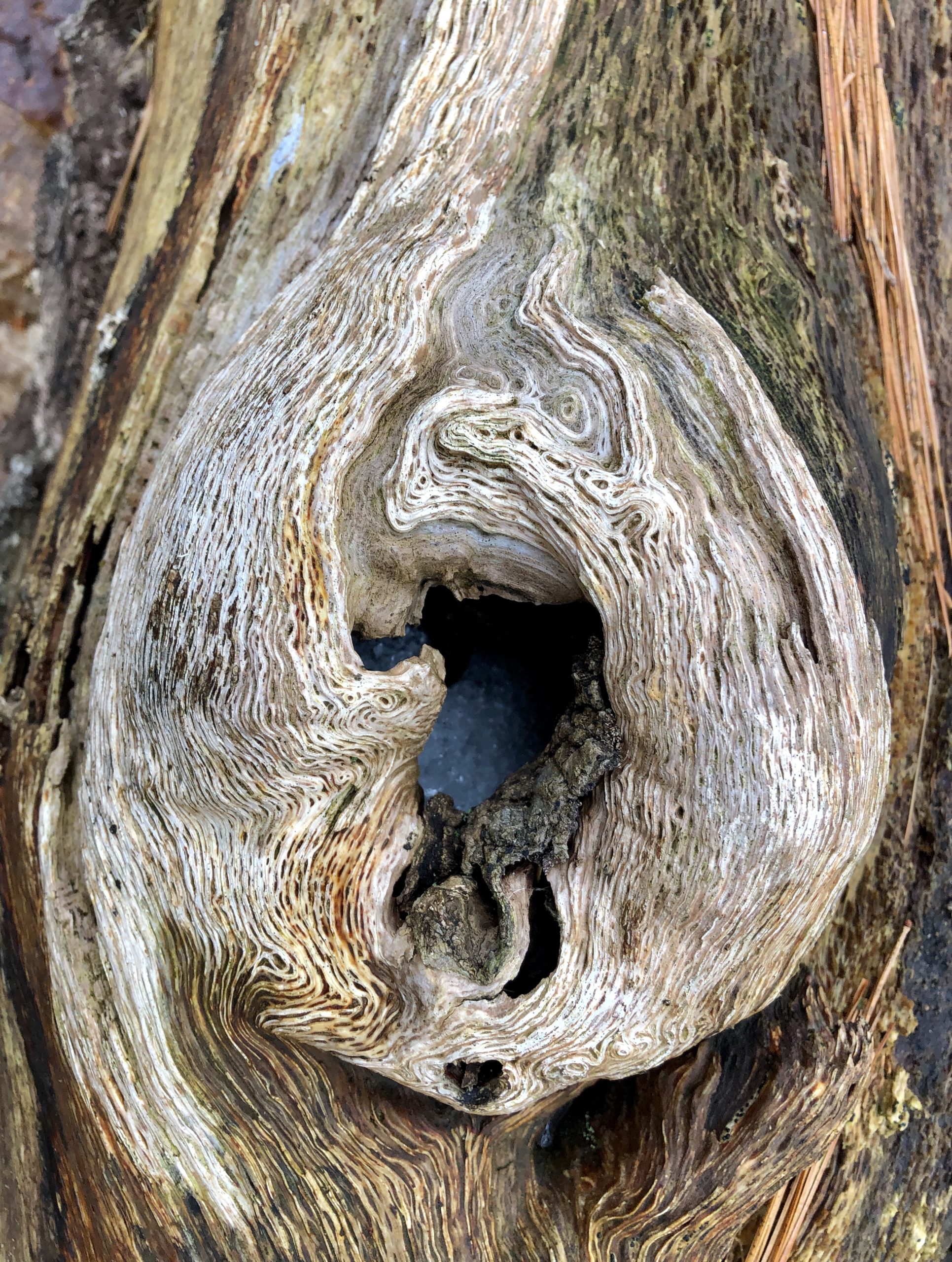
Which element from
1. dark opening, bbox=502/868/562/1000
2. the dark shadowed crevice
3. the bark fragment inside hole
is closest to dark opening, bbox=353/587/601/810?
the dark shadowed crevice

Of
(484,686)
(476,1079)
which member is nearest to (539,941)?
(476,1079)

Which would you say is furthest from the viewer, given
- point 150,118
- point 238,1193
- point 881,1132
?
point 150,118

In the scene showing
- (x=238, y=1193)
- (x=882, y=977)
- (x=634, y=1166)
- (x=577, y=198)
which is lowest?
(x=238, y=1193)

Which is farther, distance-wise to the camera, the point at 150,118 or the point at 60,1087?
A: the point at 150,118

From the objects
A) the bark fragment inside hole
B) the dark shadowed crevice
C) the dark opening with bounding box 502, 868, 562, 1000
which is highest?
the dark shadowed crevice

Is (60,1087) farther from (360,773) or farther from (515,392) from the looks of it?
(515,392)

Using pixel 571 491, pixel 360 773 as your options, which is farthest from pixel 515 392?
pixel 360 773

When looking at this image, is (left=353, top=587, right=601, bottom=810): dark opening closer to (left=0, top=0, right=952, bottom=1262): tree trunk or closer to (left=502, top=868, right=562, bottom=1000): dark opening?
(left=0, top=0, right=952, bottom=1262): tree trunk
